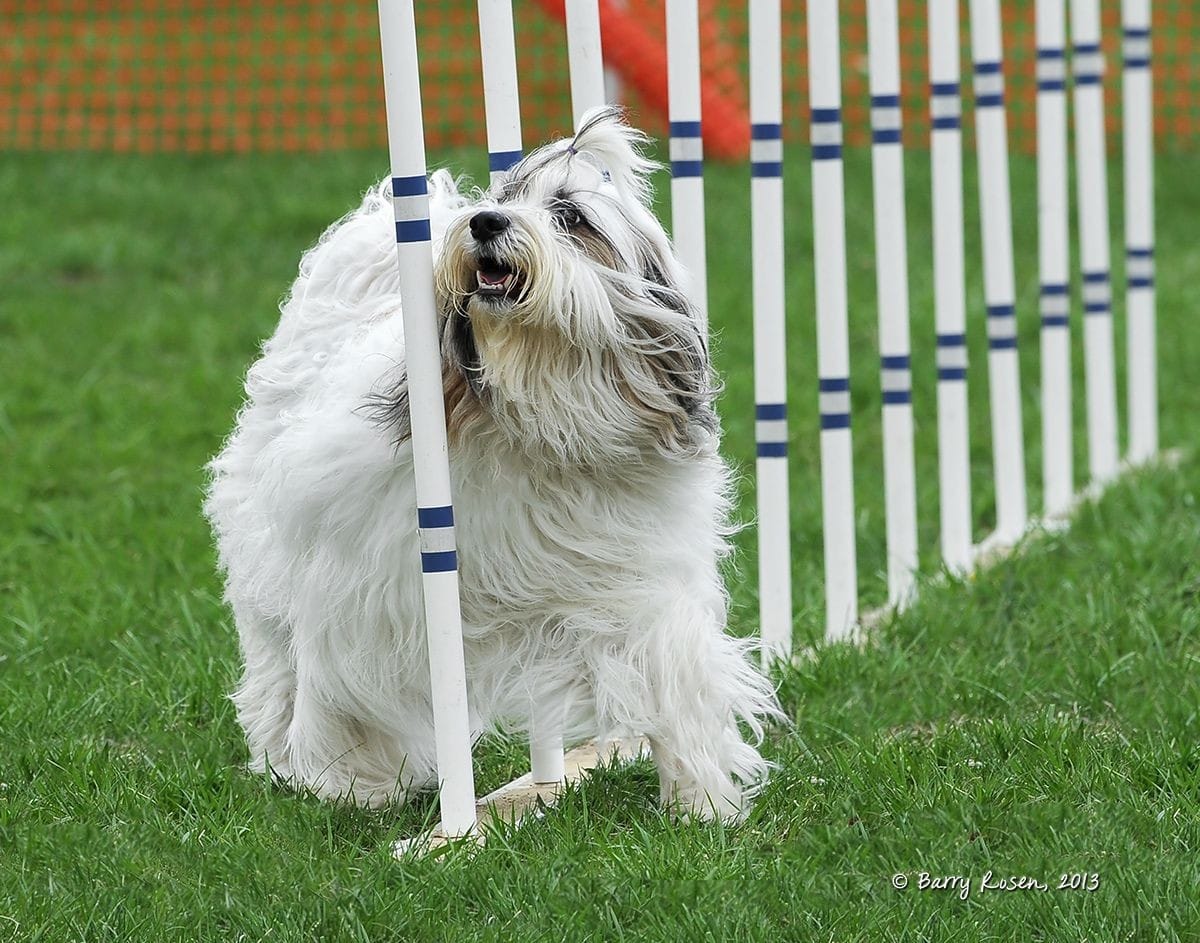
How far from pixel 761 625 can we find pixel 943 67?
1.80m

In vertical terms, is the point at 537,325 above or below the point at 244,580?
above

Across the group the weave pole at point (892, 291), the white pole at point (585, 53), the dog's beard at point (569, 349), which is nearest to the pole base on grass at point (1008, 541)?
the weave pole at point (892, 291)

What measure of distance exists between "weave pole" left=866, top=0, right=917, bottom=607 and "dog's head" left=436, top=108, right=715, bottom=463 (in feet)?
5.87

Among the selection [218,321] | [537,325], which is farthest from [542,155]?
[218,321]

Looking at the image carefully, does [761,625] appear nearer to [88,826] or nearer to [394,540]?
[394,540]

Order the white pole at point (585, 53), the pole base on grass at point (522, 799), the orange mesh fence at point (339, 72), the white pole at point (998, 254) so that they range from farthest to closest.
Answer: the orange mesh fence at point (339, 72)
the white pole at point (998, 254)
the white pole at point (585, 53)
the pole base on grass at point (522, 799)

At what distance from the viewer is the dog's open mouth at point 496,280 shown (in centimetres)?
339

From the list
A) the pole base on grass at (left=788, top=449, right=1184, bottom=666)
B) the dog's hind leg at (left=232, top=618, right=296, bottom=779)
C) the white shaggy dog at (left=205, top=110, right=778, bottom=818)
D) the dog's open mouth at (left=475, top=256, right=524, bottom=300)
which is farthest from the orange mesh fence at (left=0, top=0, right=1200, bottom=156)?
the dog's open mouth at (left=475, top=256, right=524, bottom=300)

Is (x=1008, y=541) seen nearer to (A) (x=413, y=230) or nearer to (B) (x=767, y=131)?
(B) (x=767, y=131)

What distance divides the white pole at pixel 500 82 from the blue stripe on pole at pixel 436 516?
69 centimetres

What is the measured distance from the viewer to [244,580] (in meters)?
4.35

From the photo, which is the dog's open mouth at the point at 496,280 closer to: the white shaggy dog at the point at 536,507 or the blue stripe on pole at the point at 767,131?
the white shaggy dog at the point at 536,507

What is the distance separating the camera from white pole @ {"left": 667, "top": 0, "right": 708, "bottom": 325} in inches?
179

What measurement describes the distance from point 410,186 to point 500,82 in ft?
1.42
